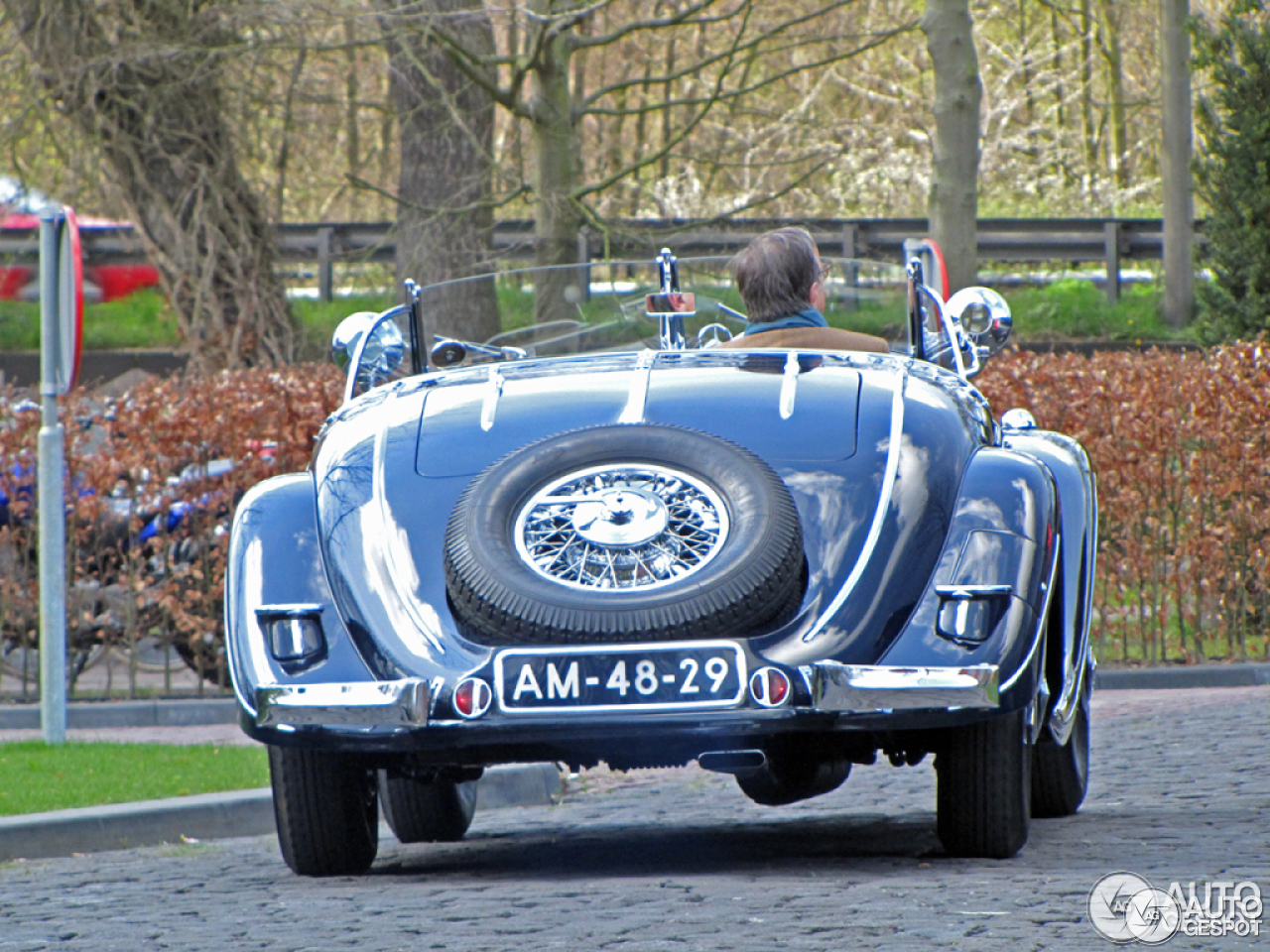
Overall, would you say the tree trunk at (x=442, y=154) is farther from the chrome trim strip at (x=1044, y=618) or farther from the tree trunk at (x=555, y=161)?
the chrome trim strip at (x=1044, y=618)

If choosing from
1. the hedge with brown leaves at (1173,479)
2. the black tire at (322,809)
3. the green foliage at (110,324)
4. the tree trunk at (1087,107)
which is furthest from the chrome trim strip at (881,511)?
the tree trunk at (1087,107)

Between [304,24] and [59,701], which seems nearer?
[59,701]

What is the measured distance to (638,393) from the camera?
16.6 ft

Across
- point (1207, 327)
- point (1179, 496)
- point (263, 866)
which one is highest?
point (1207, 327)

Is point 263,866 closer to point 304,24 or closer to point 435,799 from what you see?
point 435,799

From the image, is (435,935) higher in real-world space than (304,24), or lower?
lower

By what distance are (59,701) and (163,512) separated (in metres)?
1.62

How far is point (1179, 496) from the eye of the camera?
978 cm

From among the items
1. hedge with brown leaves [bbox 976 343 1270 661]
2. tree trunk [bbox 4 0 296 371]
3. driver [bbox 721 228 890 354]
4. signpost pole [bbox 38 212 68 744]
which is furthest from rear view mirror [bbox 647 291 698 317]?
tree trunk [bbox 4 0 296 371]

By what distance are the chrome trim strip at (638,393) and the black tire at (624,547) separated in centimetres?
21

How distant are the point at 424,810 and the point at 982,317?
7.50 ft

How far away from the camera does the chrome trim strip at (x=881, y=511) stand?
4.50 m

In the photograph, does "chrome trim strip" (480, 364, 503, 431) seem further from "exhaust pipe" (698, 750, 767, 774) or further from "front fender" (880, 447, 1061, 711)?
"front fender" (880, 447, 1061, 711)

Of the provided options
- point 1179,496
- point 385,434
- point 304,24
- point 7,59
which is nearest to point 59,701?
point 385,434
